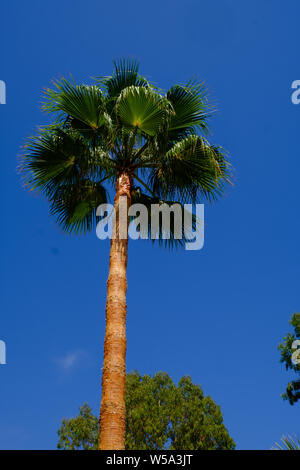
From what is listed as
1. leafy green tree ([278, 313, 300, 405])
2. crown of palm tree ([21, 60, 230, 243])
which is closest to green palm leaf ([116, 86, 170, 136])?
crown of palm tree ([21, 60, 230, 243])

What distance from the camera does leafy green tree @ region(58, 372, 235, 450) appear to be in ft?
72.3

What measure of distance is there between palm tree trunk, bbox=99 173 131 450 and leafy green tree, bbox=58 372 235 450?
53.6 feet

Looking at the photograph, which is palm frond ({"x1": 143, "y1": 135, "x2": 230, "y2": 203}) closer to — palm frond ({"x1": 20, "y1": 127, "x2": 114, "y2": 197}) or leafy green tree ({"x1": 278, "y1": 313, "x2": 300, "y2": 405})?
palm frond ({"x1": 20, "y1": 127, "x2": 114, "y2": 197})

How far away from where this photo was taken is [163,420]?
22.9 meters

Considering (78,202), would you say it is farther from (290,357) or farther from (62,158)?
(290,357)

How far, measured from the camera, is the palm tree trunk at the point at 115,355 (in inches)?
238

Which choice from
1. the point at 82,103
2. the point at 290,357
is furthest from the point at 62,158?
the point at 290,357

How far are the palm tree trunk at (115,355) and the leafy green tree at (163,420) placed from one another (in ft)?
53.6

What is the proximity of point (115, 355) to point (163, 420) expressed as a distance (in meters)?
17.9

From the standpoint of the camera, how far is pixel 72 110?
333 inches

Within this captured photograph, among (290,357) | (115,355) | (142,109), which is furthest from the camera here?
(290,357)
